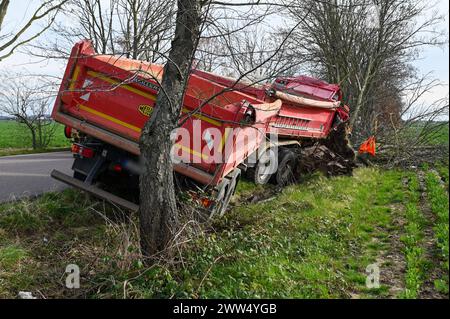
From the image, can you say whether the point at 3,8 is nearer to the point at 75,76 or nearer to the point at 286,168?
the point at 75,76

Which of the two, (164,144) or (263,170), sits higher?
(164,144)

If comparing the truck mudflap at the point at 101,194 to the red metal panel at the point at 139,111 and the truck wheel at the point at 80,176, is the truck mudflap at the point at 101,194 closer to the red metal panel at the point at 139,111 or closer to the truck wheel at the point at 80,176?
the truck wheel at the point at 80,176

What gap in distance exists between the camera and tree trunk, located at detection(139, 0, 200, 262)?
14.1 feet

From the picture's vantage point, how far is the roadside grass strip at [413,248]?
419 centimetres

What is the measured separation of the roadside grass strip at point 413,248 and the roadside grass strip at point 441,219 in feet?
0.64

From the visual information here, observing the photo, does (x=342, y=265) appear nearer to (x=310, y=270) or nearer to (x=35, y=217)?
(x=310, y=270)

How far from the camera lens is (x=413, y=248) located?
17.5 ft

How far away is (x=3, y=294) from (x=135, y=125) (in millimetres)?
2944

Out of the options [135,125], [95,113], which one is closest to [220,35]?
[135,125]

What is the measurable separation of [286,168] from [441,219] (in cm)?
403

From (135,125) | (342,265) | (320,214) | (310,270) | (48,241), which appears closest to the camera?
(310,270)

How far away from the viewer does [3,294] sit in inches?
151

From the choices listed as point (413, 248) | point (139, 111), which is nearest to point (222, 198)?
point (139, 111)

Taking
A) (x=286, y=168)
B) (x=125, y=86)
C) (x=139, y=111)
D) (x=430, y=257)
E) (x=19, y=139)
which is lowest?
(x=19, y=139)
